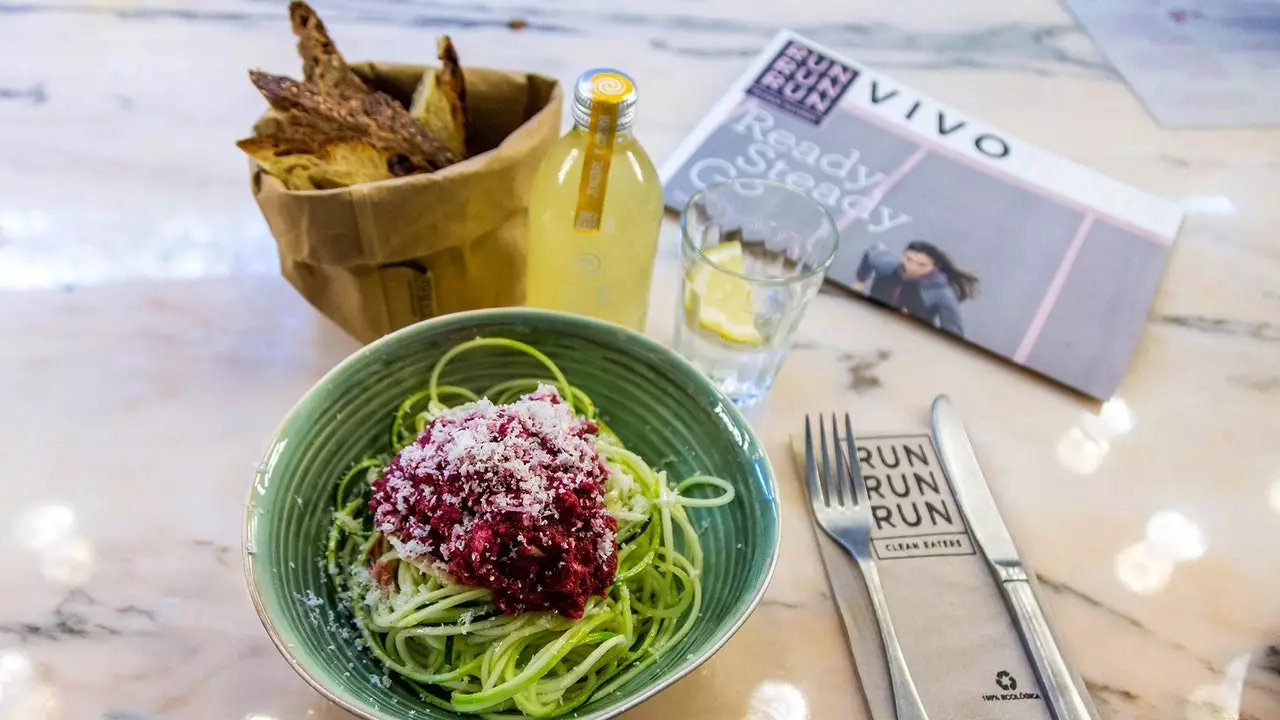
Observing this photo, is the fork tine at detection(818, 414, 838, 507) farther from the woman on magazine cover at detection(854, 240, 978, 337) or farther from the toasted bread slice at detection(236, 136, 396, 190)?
the toasted bread slice at detection(236, 136, 396, 190)

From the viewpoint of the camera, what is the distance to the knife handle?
785 mm

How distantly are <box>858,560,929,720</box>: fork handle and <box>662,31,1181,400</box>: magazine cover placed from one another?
1.38 feet

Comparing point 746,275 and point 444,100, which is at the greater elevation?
point 444,100

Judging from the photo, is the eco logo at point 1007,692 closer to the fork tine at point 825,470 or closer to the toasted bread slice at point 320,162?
the fork tine at point 825,470

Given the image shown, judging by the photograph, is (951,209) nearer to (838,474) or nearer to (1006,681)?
(838,474)

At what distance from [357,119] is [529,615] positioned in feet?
1.75

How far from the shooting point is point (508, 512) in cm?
71

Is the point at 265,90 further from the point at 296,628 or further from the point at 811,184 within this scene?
the point at 811,184

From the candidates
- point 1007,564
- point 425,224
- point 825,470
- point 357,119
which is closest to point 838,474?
point 825,470

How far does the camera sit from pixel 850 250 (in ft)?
3.98

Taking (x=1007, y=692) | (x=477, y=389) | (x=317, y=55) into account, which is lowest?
(x=1007, y=692)

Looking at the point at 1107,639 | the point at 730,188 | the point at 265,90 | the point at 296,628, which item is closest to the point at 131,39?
the point at 265,90

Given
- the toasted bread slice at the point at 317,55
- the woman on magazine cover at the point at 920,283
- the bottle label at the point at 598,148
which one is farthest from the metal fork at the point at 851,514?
the toasted bread slice at the point at 317,55


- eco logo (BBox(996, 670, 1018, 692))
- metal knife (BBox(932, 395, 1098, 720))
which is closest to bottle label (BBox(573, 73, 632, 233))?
metal knife (BBox(932, 395, 1098, 720))
